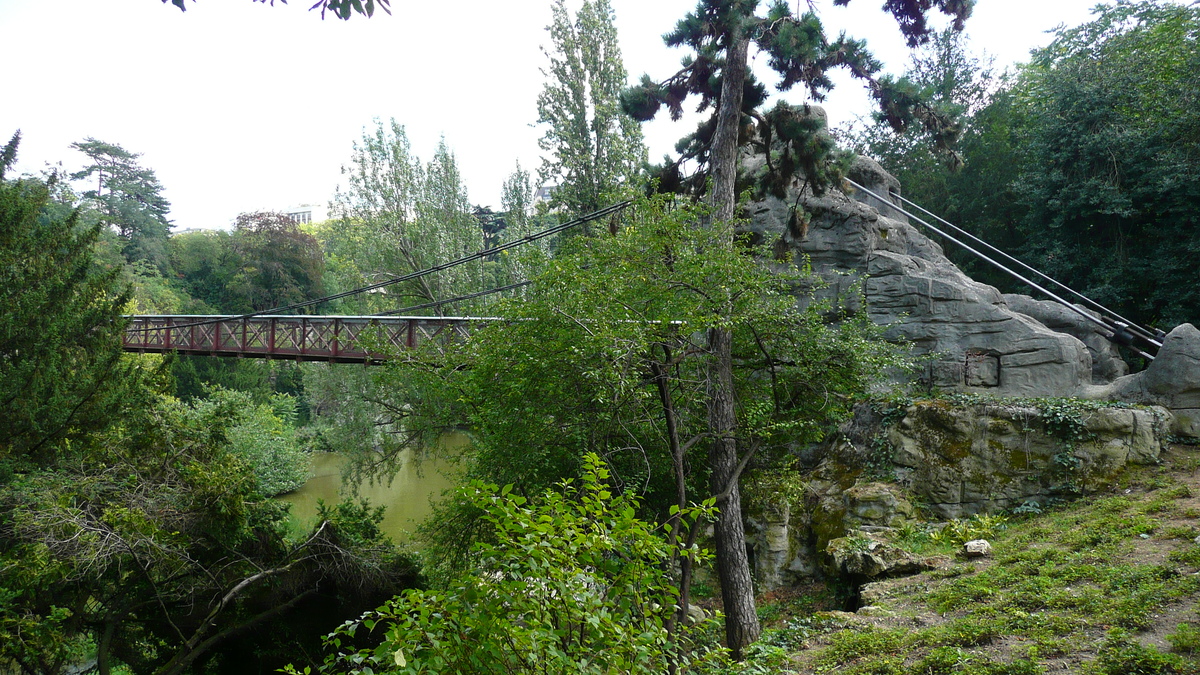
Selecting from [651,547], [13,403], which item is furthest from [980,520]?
[13,403]

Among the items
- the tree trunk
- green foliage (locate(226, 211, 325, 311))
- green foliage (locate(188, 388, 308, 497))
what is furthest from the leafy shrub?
green foliage (locate(226, 211, 325, 311))

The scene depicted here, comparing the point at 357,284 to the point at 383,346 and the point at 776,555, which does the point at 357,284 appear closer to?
the point at 383,346

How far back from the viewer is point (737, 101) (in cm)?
666

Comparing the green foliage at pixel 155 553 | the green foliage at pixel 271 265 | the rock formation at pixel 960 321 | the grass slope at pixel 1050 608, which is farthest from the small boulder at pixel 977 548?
the green foliage at pixel 271 265

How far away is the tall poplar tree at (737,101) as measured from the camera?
5.84 meters

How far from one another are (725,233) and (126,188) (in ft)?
117

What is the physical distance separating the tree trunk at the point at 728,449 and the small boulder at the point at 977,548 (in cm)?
177

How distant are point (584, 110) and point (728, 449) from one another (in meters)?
9.75

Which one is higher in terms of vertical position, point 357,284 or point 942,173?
point 942,173

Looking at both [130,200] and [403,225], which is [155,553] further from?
[130,200]

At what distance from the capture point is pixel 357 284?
571 inches

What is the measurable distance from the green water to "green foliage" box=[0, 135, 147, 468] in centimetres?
703

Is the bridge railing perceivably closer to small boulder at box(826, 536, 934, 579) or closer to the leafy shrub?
small boulder at box(826, 536, 934, 579)

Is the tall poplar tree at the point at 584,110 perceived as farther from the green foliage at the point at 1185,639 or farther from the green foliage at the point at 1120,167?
the green foliage at the point at 1185,639
